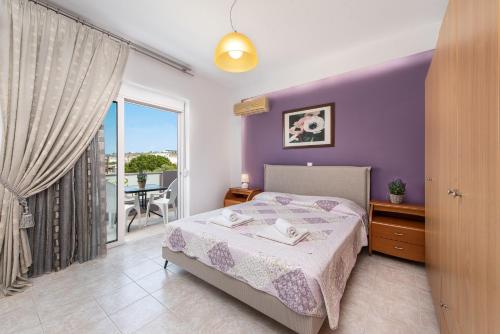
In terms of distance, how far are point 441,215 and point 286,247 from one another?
1.08m

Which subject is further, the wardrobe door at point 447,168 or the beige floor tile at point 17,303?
the beige floor tile at point 17,303

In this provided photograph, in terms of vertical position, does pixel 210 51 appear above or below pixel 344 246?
above

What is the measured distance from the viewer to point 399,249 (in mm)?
2402

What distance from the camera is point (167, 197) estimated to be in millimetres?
4215

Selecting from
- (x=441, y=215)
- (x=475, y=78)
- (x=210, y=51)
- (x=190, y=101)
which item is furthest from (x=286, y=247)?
(x=190, y=101)

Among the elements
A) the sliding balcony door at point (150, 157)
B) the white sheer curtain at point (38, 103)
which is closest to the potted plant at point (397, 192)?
the sliding balcony door at point (150, 157)

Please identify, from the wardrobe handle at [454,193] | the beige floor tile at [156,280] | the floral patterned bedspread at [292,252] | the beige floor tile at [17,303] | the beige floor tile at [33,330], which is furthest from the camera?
the beige floor tile at [156,280]

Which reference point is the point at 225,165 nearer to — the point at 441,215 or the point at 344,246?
the point at 344,246

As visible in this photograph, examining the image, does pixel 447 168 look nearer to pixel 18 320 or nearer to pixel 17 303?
pixel 18 320

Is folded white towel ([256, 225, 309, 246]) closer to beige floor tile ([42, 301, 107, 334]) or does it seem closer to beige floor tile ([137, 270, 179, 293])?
beige floor tile ([137, 270, 179, 293])

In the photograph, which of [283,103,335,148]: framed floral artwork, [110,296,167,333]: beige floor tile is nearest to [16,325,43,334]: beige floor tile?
[110,296,167,333]: beige floor tile

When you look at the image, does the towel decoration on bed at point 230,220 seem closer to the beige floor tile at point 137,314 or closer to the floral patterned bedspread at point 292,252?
the floral patterned bedspread at point 292,252

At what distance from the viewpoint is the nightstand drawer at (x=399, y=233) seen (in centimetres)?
229

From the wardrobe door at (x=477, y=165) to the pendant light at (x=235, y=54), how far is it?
1.35 meters
